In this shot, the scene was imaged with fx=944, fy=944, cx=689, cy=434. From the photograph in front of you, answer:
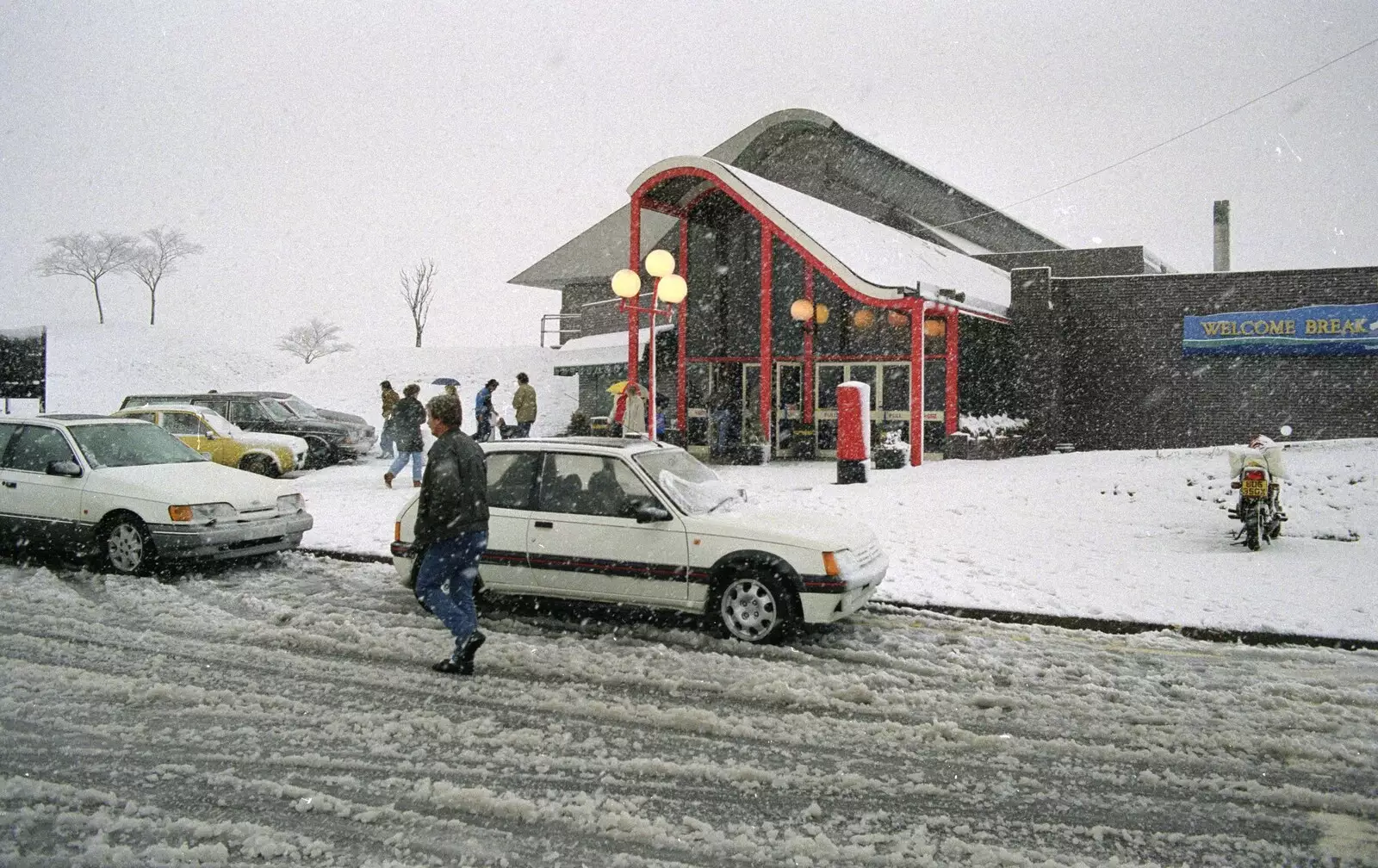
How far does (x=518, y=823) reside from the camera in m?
3.89

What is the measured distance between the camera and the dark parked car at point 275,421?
19.7 metres

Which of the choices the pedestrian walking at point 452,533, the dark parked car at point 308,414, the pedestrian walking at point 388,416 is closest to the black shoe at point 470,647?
the pedestrian walking at point 452,533

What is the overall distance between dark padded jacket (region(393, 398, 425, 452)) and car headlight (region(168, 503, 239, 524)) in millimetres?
6076

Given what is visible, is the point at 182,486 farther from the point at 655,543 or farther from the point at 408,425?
the point at 408,425

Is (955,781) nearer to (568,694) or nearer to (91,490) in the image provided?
(568,694)

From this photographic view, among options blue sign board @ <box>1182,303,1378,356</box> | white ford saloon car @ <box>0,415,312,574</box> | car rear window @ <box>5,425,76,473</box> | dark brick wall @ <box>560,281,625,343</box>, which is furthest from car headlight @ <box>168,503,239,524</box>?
dark brick wall @ <box>560,281,625,343</box>

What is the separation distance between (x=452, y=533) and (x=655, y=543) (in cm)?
172

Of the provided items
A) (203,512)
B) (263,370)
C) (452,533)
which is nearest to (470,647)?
(452,533)

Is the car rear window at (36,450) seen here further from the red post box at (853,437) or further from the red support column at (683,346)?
the red support column at (683,346)

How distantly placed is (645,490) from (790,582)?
1.32 meters

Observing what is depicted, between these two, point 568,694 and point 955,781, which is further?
point 568,694

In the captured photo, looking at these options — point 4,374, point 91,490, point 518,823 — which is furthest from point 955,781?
point 4,374

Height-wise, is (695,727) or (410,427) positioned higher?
(410,427)

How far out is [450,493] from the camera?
19.2 feet
